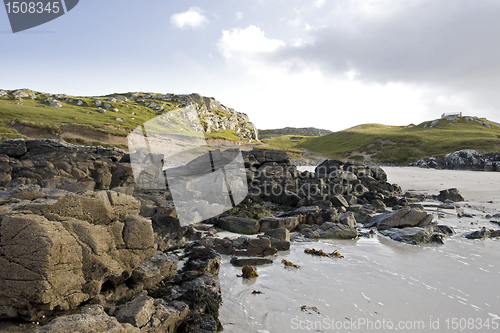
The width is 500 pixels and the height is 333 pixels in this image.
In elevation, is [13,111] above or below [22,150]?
above

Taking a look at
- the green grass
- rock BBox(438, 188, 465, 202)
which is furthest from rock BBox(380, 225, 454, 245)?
the green grass

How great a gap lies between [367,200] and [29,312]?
61.4ft

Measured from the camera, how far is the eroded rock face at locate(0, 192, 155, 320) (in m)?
3.72

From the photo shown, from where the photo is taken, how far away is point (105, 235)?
16.1 ft

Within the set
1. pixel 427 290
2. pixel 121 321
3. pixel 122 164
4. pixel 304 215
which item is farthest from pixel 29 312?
pixel 122 164

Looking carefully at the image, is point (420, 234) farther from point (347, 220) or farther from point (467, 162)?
point (467, 162)

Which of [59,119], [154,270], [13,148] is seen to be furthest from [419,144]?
[59,119]

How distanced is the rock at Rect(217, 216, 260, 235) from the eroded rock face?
21.8 feet

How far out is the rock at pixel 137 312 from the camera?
4.05 meters

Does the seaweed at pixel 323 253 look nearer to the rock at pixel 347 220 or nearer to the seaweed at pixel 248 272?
the seaweed at pixel 248 272

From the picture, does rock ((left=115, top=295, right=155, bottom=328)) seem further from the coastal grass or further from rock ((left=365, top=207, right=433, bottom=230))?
the coastal grass

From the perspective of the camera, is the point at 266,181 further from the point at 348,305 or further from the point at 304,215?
the point at 348,305

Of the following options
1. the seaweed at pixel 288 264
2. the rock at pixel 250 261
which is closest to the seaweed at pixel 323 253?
the seaweed at pixel 288 264

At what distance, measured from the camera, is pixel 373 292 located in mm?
6648
